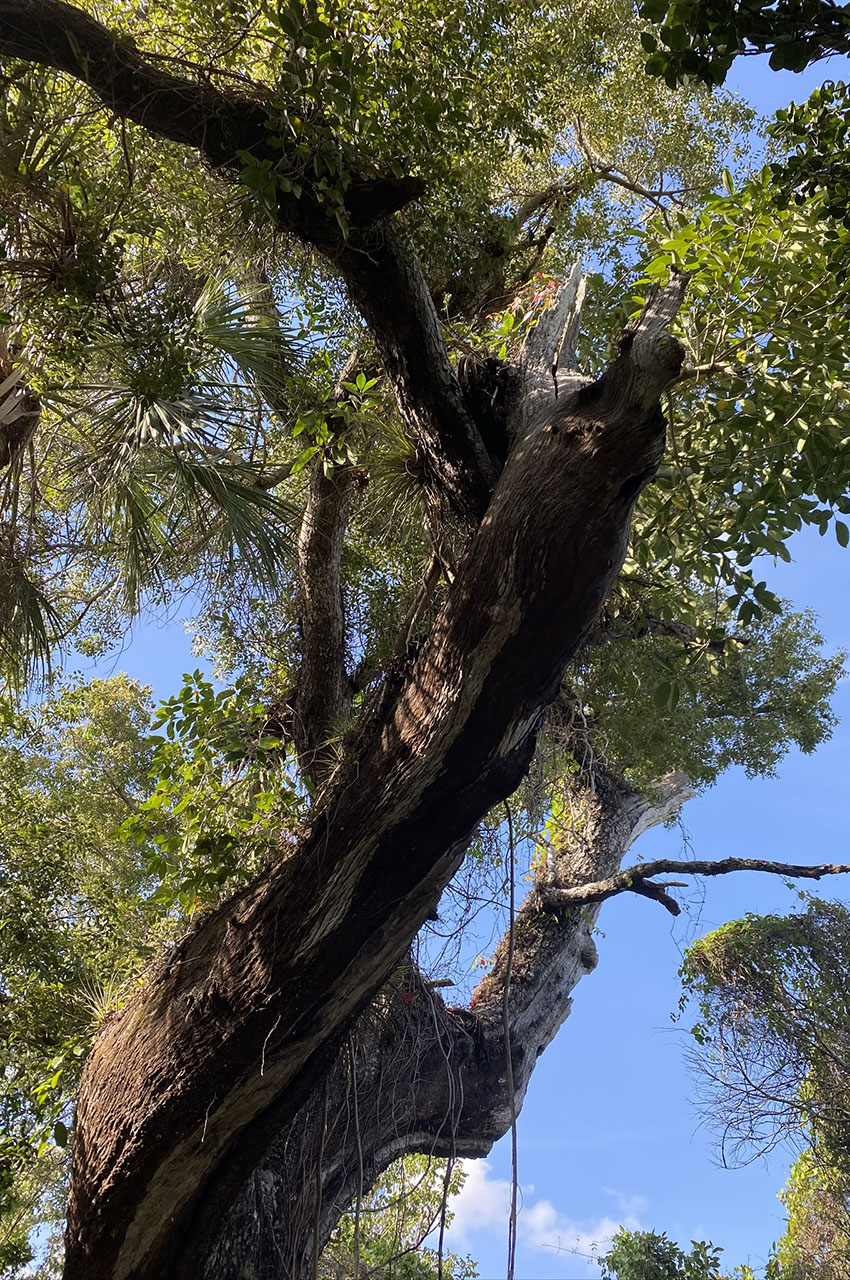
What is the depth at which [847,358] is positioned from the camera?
3.16 meters

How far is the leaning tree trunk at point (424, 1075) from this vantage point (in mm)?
3742

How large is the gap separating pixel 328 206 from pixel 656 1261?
27.9ft

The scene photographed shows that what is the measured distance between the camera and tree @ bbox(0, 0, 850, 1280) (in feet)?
10.3

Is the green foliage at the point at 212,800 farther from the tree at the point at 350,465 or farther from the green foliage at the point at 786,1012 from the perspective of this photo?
the green foliage at the point at 786,1012

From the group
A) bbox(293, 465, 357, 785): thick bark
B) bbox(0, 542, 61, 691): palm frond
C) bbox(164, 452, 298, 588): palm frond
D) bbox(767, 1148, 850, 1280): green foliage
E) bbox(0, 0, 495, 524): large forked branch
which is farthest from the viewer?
bbox(767, 1148, 850, 1280): green foliage

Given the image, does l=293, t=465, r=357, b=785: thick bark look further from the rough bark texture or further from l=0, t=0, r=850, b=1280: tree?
the rough bark texture

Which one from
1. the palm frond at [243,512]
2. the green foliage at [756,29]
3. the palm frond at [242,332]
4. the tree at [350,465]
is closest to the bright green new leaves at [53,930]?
the tree at [350,465]

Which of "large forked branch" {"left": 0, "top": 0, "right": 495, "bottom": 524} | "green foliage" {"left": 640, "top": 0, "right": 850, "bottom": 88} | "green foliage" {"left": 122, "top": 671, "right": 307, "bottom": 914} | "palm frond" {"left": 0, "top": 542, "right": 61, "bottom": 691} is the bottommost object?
"green foliage" {"left": 122, "top": 671, "right": 307, "bottom": 914}

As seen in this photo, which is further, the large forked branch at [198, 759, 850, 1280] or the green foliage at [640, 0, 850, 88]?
the large forked branch at [198, 759, 850, 1280]

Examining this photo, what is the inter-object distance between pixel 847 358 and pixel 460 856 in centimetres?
233

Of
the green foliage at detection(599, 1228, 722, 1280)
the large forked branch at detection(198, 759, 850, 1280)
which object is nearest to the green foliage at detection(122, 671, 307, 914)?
the large forked branch at detection(198, 759, 850, 1280)

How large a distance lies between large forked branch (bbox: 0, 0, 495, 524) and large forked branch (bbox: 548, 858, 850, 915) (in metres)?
3.24

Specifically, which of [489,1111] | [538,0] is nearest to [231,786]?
[489,1111]

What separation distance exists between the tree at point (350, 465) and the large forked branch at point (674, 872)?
5.75 feet
